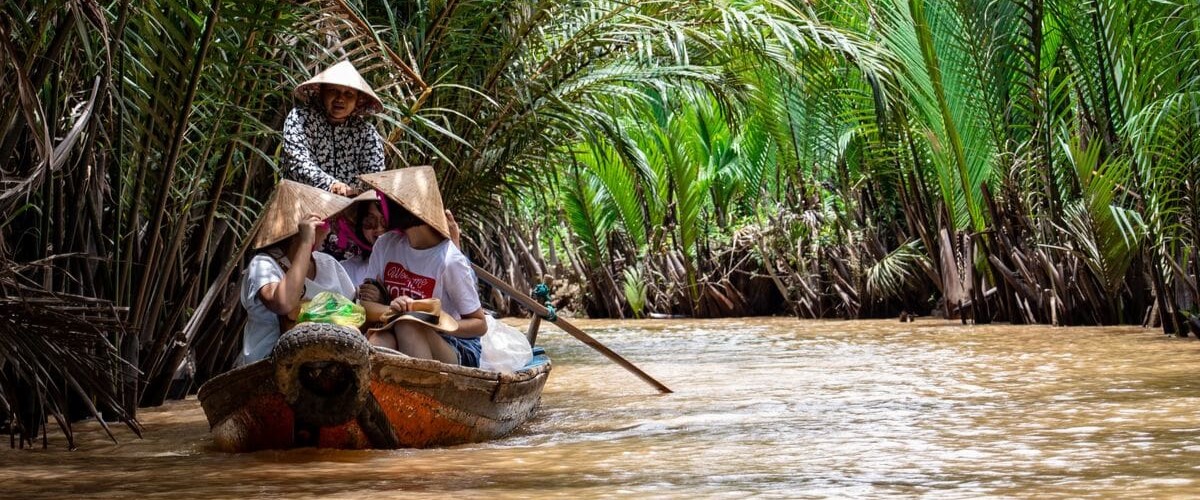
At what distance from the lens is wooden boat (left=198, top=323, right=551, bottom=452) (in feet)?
13.5

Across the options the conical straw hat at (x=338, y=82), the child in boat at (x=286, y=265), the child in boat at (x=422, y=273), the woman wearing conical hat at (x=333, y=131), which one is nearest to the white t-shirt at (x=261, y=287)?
the child in boat at (x=286, y=265)

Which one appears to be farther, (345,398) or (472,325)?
(472,325)

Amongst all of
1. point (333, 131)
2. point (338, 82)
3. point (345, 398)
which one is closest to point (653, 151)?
point (333, 131)

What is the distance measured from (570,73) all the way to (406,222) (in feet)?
14.3

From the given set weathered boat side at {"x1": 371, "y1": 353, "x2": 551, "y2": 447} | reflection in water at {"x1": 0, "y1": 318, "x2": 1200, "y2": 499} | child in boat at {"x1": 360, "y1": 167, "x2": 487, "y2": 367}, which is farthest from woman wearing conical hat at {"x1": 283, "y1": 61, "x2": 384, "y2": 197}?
reflection in water at {"x1": 0, "y1": 318, "x2": 1200, "y2": 499}

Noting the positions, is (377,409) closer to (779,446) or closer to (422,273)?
(422,273)

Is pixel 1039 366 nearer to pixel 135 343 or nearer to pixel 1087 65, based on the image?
pixel 1087 65

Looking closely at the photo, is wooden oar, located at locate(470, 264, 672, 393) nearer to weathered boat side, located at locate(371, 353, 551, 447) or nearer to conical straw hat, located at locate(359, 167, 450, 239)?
weathered boat side, located at locate(371, 353, 551, 447)

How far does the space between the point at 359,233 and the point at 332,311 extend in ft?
2.53

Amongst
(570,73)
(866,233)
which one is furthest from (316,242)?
(866,233)

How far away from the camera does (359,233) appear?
521 centimetres

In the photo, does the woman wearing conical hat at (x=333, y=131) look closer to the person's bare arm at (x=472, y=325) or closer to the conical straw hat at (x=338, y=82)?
the conical straw hat at (x=338, y=82)

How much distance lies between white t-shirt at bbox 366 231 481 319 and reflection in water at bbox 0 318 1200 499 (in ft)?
1.71

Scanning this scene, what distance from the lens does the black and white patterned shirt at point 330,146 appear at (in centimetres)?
544
